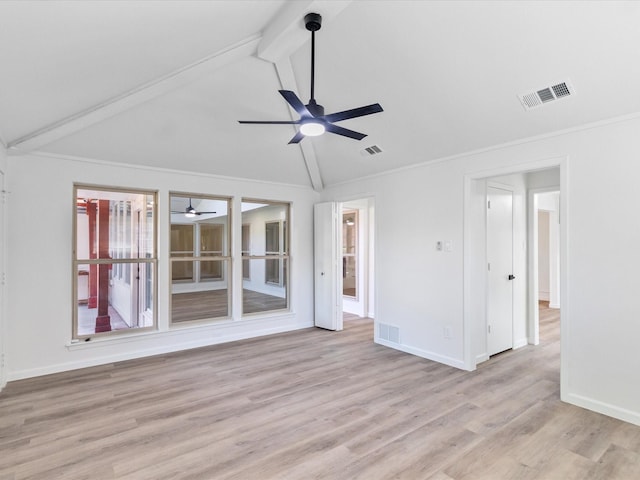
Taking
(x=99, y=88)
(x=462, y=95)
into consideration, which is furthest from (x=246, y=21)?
(x=462, y=95)

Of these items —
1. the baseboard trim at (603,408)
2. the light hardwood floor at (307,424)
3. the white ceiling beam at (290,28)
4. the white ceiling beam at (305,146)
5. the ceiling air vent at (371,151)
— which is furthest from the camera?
the ceiling air vent at (371,151)

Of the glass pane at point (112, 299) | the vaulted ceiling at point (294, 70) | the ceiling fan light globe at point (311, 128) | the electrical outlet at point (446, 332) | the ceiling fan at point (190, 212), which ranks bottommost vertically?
the electrical outlet at point (446, 332)

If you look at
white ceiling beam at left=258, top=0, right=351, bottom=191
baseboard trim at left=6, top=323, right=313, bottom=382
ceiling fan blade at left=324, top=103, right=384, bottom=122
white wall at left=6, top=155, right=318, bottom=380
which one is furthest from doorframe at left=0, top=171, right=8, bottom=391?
ceiling fan blade at left=324, top=103, right=384, bottom=122

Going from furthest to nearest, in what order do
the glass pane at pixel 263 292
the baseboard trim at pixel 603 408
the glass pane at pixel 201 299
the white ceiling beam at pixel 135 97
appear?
the glass pane at pixel 201 299
the glass pane at pixel 263 292
the white ceiling beam at pixel 135 97
the baseboard trim at pixel 603 408

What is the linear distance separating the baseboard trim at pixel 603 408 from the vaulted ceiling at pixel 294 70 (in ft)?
8.31

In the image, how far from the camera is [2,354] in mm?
3652

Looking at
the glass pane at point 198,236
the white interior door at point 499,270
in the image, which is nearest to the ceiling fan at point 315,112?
the white interior door at point 499,270

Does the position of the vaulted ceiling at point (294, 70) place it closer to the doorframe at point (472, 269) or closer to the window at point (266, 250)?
the doorframe at point (472, 269)

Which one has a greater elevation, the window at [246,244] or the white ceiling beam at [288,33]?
the white ceiling beam at [288,33]

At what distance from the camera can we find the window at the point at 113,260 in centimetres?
441

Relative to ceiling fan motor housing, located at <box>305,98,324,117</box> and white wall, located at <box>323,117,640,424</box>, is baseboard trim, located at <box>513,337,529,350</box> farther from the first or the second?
ceiling fan motor housing, located at <box>305,98,324,117</box>

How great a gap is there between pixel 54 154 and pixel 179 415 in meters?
3.36

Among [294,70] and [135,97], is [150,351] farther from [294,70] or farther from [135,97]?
[294,70]

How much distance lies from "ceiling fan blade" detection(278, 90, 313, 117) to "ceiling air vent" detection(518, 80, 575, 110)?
2.01m
